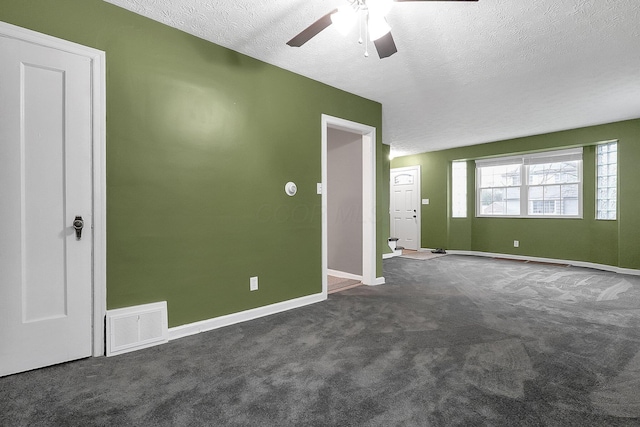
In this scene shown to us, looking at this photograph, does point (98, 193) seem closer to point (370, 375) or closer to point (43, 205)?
point (43, 205)

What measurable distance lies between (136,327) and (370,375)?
1746 mm

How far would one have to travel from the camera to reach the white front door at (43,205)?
2.04m

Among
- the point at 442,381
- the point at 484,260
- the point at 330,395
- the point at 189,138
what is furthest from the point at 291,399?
the point at 484,260

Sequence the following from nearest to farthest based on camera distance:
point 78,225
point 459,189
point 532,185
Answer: point 78,225, point 532,185, point 459,189

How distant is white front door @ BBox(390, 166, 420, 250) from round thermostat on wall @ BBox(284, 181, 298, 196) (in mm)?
5561

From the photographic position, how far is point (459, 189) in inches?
308

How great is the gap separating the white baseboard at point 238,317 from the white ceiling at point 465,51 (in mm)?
2454

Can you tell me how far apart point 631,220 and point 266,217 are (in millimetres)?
5922

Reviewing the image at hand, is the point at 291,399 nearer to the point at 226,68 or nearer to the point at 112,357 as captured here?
the point at 112,357

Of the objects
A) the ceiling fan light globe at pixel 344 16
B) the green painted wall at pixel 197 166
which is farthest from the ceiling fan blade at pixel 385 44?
the green painted wall at pixel 197 166

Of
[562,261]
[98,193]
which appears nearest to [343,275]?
[98,193]

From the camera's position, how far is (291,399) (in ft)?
5.90

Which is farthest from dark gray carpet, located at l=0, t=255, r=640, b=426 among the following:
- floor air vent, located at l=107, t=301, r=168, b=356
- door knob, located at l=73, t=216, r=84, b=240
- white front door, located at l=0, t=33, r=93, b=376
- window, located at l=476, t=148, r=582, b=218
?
window, located at l=476, t=148, r=582, b=218

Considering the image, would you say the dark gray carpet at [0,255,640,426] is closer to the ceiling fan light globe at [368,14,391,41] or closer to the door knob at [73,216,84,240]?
the door knob at [73,216,84,240]
